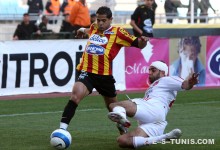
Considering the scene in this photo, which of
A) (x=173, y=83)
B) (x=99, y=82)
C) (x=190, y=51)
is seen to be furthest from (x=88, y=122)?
(x=190, y=51)

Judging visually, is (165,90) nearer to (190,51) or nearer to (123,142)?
(123,142)

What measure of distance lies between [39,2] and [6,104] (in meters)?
8.47

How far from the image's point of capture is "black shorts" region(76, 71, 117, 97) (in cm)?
1065

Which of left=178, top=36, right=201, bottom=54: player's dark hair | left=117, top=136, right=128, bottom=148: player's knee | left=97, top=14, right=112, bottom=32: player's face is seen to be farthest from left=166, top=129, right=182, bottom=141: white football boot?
left=178, top=36, right=201, bottom=54: player's dark hair

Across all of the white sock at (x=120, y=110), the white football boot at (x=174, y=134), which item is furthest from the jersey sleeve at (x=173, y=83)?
the white sock at (x=120, y=110)

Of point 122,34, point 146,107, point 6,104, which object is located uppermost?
point 122,34

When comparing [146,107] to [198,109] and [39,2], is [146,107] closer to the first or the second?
[198,109]

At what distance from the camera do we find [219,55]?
2081 centimetres

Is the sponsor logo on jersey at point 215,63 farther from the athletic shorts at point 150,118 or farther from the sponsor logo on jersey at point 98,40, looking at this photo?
the athletic shorts at point 150,118

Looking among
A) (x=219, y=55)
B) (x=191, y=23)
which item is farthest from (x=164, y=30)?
(x=219, y=55)

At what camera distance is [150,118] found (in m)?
10.0

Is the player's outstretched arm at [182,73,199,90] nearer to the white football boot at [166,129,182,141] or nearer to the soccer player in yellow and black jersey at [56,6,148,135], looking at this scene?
the white football boot at [166,129,182,141]

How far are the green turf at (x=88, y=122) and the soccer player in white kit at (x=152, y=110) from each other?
0.31m

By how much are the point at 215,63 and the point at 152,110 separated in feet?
35.9
